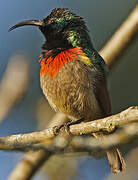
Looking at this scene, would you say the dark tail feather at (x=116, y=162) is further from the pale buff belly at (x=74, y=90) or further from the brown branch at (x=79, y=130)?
the brown branch at (x=79, y=130)

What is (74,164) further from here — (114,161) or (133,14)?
(133,14)

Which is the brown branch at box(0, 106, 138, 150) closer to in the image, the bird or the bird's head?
the bird

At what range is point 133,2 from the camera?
9508 mm

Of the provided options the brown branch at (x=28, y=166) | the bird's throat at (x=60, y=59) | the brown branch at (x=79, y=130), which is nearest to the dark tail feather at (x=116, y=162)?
the brown branch at (x=28, y=166)

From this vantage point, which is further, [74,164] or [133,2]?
[133,2]

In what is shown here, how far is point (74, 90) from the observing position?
5.50 m

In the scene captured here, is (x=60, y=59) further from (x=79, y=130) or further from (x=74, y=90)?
(x=79, y=130)

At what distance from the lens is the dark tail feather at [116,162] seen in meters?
5.56

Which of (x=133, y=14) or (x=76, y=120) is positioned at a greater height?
(x=133, y=14)

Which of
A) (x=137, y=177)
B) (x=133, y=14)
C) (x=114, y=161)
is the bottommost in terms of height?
(x=114, y=161)

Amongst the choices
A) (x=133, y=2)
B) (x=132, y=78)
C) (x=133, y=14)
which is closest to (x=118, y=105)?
(x=132, y=78)

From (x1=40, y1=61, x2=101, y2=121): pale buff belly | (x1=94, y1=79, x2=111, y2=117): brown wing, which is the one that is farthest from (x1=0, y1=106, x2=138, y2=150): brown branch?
(x1=94, y1=79, x2=111, y2=117): brown wing

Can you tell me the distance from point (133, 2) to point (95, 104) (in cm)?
481

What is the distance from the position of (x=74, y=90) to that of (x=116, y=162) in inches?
51.0
